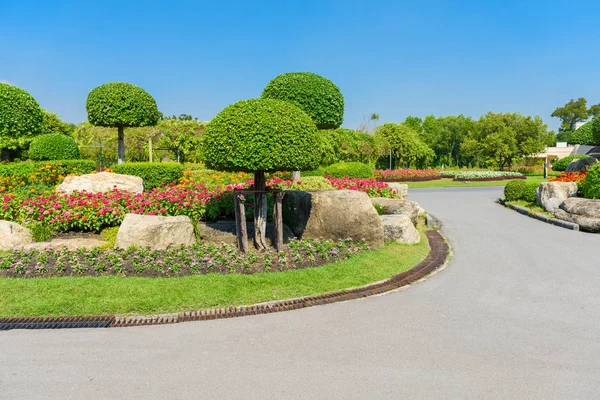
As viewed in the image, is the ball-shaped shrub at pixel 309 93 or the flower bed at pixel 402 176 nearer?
the ball-shaped shrub at pixel 309 93

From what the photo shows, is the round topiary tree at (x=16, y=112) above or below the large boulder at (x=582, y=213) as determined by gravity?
above

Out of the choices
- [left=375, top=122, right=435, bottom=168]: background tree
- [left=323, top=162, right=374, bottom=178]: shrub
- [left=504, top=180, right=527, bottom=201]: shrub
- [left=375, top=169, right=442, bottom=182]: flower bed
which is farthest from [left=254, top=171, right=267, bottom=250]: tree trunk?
[left=375, top=122, right=435, bottom=168]: background tree

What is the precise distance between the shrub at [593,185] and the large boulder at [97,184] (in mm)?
12437

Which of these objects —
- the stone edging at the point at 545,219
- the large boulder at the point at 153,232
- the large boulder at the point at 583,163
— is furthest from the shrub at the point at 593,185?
the large boulder at the point at 153,232

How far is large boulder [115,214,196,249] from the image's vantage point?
7055mm

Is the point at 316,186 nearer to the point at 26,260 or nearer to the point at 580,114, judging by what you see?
the point at 26,260

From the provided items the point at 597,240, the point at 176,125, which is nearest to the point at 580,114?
the point at 176,125

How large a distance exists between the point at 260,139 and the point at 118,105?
31.8ft

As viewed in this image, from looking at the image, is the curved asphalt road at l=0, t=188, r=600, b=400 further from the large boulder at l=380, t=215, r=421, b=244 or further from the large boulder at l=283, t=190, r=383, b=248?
the large boulder at l=380, t=215, r=421, b=244

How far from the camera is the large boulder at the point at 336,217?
25.5 feet

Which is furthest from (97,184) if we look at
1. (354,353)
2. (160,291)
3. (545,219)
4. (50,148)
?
(545,219)

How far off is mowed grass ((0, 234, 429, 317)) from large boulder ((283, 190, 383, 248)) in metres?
1.39

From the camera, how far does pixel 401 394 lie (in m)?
3.23

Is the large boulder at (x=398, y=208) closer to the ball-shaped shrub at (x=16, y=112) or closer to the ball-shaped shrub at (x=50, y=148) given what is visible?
the ball-shaped shrub at (x=50, y=148)
